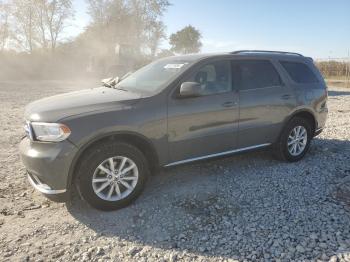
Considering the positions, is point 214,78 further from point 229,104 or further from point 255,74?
point 255,74

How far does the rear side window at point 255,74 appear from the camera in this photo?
4574 millimetres

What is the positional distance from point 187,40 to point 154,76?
52.3m

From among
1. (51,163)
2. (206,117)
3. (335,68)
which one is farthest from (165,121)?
(335,68)

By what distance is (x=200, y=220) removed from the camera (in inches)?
137

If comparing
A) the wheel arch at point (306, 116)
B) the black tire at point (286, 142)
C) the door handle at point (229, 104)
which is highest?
the door handle at point (229, 104)

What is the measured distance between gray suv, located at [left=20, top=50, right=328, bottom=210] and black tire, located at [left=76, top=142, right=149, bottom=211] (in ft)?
0.04

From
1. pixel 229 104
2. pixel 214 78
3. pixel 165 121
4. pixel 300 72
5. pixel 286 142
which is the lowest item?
pixel 286 142

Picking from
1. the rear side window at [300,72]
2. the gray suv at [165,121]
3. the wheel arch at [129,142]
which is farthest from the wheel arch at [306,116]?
→ the wheel arch at [129,142]

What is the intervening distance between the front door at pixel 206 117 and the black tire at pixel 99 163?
0.47 meters

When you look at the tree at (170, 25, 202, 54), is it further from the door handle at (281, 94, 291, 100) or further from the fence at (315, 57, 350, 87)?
the door handle at (281, 94, 291, 100)

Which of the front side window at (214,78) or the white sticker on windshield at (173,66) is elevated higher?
the white sticker on windshield at (173,66)

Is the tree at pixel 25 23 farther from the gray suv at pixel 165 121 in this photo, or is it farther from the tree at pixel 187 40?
the gray suv at pixel 165 121

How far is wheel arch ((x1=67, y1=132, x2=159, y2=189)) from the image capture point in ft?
10.9

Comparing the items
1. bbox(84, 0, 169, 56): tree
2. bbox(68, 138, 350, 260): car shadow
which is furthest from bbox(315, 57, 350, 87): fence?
bbox(68, 138, 350, 260): car shadow
